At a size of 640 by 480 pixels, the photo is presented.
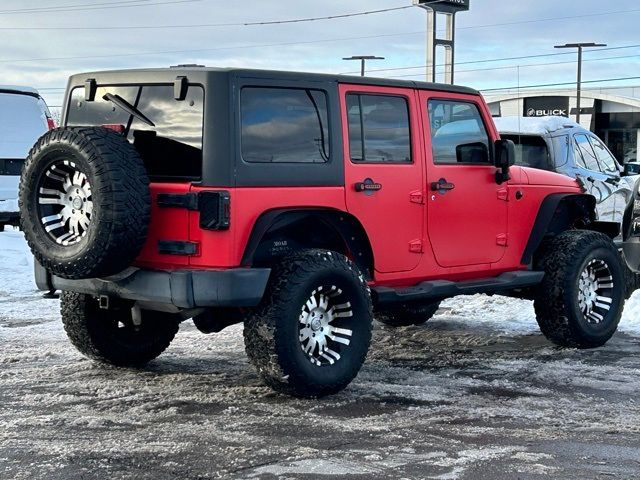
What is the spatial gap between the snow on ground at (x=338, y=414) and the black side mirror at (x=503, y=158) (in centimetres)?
136

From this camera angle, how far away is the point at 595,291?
8.59 m

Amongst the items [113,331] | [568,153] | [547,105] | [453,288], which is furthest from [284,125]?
[547,105]

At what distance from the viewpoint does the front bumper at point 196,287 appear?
5.89 metres

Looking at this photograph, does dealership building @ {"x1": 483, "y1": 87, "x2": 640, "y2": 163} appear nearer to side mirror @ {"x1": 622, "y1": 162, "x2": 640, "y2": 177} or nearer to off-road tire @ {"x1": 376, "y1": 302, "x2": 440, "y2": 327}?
side mirror @ {"x1": 622, "y1": 162, "x2": 640, "y2": 177}

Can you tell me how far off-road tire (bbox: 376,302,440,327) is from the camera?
9102 millimetres

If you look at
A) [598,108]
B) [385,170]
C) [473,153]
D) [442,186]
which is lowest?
[442,186]

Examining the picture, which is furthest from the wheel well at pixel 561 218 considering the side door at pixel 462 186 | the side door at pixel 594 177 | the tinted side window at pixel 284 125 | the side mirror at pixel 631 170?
the side mirror at pixel 631 170

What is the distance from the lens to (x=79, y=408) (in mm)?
6027

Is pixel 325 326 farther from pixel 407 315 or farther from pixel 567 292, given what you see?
pixel 407 315

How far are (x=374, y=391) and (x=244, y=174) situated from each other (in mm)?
1650

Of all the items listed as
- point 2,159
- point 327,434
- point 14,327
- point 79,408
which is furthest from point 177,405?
point 2,159

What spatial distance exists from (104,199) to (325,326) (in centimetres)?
162

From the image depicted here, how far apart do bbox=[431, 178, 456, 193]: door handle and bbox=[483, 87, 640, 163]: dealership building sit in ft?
177

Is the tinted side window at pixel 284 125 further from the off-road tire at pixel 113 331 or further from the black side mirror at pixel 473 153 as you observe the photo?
the off-road tire at pixel 113 331
